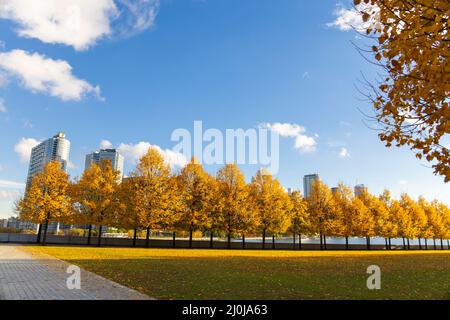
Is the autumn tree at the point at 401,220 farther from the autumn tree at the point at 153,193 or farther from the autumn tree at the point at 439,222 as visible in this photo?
the autumn tree at the point at 153,193

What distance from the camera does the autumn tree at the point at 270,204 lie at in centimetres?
4384

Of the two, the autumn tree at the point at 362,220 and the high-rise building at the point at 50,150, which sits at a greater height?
the high-rise building at the point at 50,150

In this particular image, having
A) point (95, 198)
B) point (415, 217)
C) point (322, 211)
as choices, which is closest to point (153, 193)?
point (95, 198)

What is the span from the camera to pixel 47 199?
34.9 m

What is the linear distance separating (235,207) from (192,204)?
5.87 m

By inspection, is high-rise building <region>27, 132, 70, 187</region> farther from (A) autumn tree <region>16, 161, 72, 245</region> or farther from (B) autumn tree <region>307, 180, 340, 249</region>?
(B) autumn tree <region>307, 180, 340, 249</region>

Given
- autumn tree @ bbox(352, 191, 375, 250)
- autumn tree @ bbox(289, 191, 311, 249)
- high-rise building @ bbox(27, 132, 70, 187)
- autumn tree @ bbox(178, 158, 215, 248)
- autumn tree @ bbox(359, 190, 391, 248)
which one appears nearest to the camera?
autumn tree @ bbox(178, 158, 215, 248)

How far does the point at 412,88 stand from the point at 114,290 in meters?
9.04

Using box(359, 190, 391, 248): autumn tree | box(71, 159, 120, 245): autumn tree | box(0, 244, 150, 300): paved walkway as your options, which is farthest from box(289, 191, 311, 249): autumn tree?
box(0, 244, 150, 300): paved walkway

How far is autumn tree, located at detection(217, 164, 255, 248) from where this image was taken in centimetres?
4153

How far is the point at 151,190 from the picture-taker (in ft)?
123

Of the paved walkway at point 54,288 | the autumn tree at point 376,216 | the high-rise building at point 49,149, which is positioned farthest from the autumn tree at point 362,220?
the high-rise building at point 49,149

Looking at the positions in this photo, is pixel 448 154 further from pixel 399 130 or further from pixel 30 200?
pixel 30 200
